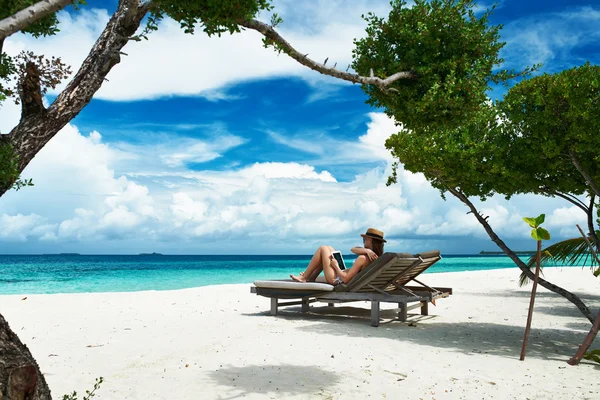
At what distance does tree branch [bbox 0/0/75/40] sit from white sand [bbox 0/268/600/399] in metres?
3.64

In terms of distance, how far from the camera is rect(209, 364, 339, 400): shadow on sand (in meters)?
5.37

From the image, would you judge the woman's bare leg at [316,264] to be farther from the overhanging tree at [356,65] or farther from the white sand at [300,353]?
the overhanging tree at [356,65]

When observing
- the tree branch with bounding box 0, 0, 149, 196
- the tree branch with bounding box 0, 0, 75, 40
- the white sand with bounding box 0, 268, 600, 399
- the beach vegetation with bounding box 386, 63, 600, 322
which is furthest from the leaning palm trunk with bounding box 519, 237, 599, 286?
the tree branch with bounding box 0, 0, 75, 40

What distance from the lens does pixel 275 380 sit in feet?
18.9

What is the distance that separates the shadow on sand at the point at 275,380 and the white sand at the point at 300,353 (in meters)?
0.01

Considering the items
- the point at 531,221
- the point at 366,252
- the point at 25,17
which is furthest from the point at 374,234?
the point at 25,17

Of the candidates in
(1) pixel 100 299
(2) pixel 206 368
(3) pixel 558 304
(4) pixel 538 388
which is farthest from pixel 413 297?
(1) pixel 100 299

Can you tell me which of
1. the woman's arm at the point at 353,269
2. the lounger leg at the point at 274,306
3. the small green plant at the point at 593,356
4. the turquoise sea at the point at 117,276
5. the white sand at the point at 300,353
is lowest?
the turquoise sea at the point at 117,276

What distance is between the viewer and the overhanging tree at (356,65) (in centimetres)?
364

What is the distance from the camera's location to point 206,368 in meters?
6.33

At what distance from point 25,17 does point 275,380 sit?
4233 millimetres

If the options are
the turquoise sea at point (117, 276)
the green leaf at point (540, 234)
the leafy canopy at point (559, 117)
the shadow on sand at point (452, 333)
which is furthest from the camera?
the turquoise sea at point (117, 276)

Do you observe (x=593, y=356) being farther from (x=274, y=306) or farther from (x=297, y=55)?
(x=274, y=306)

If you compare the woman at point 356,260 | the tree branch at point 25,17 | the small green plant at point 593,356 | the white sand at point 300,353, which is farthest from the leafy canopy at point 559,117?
the tree branch at point 25,17
